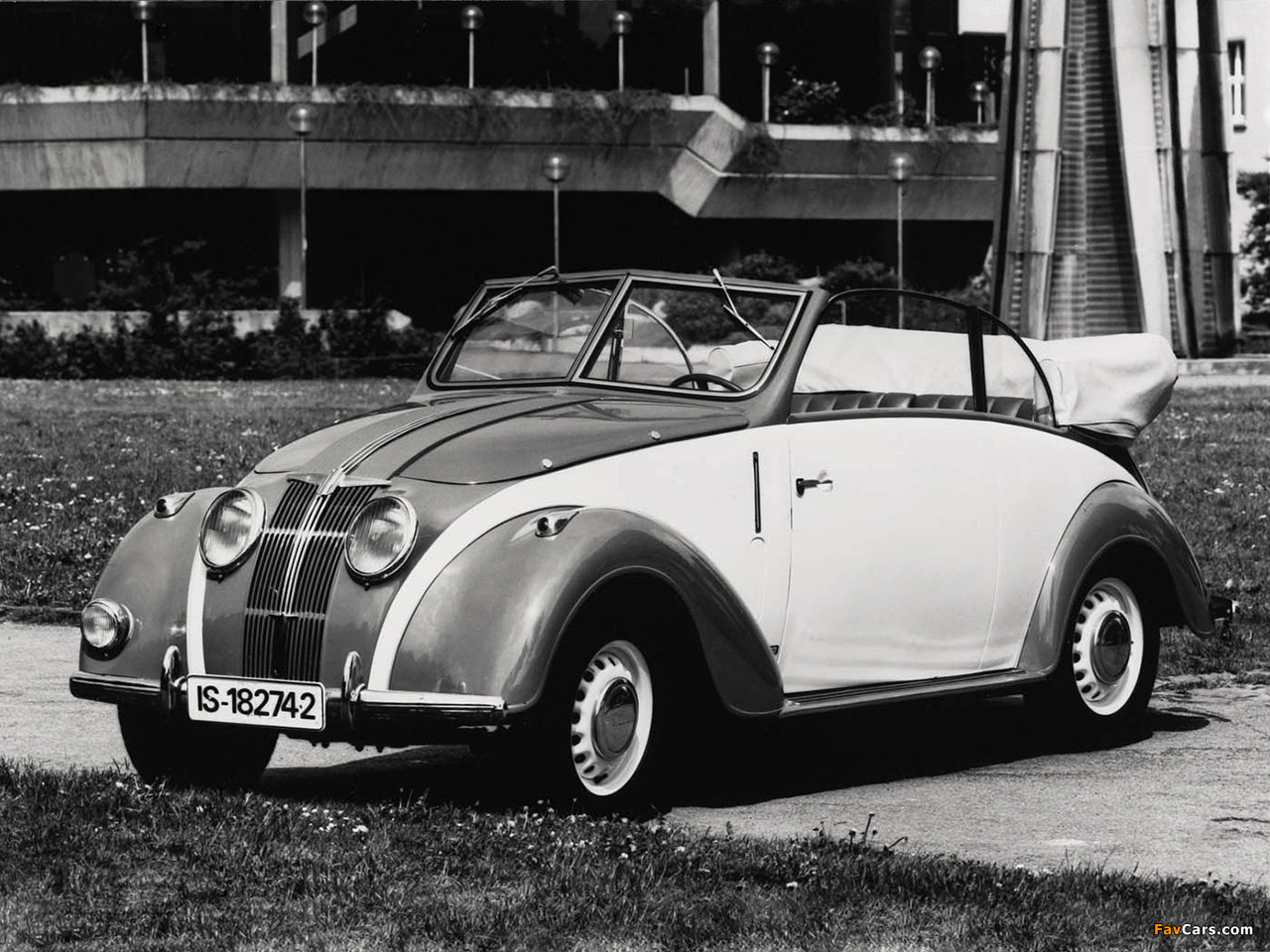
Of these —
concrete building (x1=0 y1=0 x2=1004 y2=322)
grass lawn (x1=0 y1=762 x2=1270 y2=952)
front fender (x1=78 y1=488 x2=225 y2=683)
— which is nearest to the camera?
grass lawn (x1=0 y1=762 x2=1270 y2=952)

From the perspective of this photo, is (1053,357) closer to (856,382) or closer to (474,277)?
(856,382)

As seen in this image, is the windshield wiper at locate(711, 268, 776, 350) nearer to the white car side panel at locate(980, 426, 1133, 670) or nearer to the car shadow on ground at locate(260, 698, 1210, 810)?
the white car side panel at locate(980, 426, 1133, 670)

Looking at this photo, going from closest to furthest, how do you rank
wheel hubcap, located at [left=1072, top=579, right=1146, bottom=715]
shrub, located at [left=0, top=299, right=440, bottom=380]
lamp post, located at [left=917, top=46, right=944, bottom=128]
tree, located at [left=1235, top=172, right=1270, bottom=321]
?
wheel hubcap, located at [left=1072, top=579, right=1146, bottom=715]
shrub, located at [left=0, top=299, right=440, bottom=380]
lamp post, located at [left=917, top=46, right=944, bottom=128]
tree, located at [left=1235, top=172, right=1270, bottom=321]

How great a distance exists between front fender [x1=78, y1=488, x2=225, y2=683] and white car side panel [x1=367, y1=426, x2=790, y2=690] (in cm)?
81

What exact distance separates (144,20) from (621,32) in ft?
37.9

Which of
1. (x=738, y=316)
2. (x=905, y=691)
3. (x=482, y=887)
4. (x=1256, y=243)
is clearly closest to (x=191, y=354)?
(x=1256, y=243)

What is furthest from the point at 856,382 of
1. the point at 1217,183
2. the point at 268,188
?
the point at 268,188

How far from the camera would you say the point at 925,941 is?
5215 millimetres

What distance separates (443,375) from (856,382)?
147cm

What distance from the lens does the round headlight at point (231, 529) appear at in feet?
22.7

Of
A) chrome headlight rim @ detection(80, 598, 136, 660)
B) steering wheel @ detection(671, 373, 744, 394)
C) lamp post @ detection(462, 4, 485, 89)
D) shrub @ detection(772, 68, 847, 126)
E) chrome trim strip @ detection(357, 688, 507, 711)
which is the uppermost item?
lamp post @ detection(462, 4, 485, 89)

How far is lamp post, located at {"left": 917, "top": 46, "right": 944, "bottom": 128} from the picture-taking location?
5844 centimetres

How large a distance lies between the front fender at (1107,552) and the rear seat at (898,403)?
0.44 meters

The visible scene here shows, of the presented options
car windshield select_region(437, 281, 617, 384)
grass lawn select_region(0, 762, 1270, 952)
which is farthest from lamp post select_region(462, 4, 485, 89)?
grass lawn select_region(0, 762, 1270, 952)
